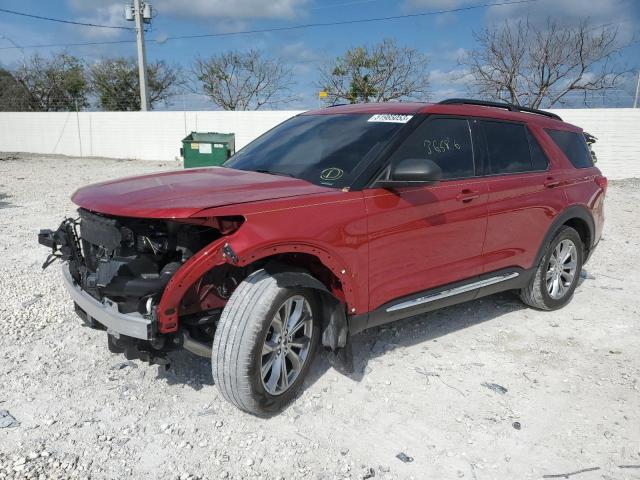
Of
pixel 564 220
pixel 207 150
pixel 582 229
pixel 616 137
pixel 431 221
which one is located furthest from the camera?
pixel 616 137

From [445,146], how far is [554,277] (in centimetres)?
197

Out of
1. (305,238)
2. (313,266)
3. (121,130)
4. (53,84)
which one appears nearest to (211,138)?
(121,130)

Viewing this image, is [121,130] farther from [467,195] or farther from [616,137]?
[467,195]

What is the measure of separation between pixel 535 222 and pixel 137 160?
21234 millimetres

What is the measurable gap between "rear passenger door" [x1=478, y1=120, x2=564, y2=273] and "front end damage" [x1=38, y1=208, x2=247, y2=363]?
206cm

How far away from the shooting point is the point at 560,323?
4.55m

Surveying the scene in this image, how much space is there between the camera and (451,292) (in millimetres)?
3754

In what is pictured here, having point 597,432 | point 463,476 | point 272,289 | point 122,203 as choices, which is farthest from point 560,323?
point 122,203

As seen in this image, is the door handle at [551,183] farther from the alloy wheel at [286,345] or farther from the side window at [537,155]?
the alloy wheel at [286,345]

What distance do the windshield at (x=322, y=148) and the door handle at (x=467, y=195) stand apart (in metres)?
0.66

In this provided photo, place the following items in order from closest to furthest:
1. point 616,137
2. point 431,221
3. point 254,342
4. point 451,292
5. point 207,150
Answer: point 254,342, point 431,221, point 451,292, point 207,150, point 616,137

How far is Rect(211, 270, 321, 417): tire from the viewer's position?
2.70 metres

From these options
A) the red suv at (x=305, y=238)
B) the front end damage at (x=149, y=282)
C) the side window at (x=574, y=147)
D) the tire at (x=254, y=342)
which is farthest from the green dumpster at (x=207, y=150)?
the tire at (x=254, y=342)

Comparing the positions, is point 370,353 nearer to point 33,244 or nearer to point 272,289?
point 272,289
